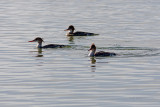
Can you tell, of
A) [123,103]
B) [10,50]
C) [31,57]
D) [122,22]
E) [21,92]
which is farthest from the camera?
[122,22]

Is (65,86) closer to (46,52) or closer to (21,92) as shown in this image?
(21,92)

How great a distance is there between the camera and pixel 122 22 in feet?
147

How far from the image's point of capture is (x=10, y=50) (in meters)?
27.1

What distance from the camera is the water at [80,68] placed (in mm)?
15734

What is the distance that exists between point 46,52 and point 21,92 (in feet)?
36.1

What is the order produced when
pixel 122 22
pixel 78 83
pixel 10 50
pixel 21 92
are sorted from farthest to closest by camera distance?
pixel 122 22, pixel 10 50, pixel 78 83, pixel 21 92

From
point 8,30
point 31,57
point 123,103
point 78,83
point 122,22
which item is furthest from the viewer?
point 122,22

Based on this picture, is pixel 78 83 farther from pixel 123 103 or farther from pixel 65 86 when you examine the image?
pixel 123 103

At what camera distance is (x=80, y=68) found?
2155cm

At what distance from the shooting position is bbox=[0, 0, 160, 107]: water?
15.7 metres

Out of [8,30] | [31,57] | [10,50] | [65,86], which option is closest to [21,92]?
[65,86]

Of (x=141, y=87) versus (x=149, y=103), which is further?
(x=141, y=87)

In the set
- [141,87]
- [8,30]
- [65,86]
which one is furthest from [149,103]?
[8,30]

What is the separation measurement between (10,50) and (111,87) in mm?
10742
